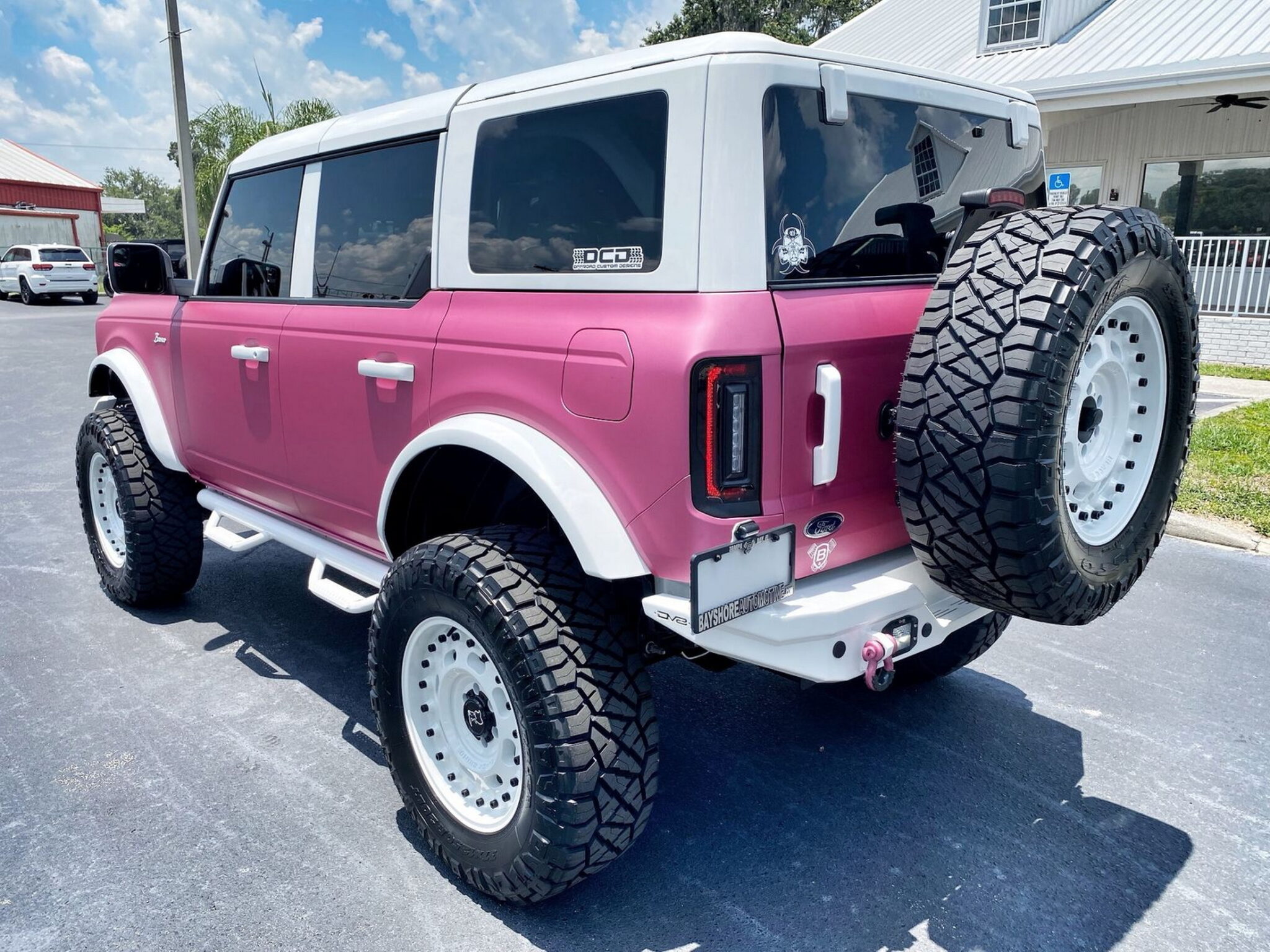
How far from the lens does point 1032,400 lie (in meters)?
2.17

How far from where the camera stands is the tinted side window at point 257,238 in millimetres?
3734

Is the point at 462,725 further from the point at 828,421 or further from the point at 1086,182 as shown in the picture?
the point at 1086,182

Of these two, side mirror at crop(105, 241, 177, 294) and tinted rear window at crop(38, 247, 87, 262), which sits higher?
tinted rear window at crop(38, 247, 87, 262)

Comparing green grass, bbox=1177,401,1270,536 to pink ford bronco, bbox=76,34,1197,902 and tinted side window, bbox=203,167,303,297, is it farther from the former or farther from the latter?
tinted side window, bbox=203,167,303,297

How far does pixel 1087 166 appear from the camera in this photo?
1488cm

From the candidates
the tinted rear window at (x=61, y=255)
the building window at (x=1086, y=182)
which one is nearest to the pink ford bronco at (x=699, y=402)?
the building window at (x=1086, y=182)

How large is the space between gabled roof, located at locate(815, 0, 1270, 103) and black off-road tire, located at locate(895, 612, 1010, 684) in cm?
794

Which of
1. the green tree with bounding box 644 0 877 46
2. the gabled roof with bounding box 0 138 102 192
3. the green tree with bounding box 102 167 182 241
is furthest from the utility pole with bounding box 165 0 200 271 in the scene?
the green tree with bounding box 102 167 182 241

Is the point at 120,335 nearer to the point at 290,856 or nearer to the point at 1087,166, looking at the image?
the point at 290,856

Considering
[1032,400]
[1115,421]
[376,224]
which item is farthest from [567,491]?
[1115,421]

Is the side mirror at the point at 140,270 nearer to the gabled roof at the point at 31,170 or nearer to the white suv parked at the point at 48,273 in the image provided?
the white suv parked at the point at 48,273

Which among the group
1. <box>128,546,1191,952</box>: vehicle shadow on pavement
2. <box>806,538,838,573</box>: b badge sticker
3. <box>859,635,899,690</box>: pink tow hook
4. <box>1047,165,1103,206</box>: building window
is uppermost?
<box>1047,165,1103,206</box>: building window

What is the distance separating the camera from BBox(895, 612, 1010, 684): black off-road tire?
3646 mm

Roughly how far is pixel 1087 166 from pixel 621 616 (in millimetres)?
15139
